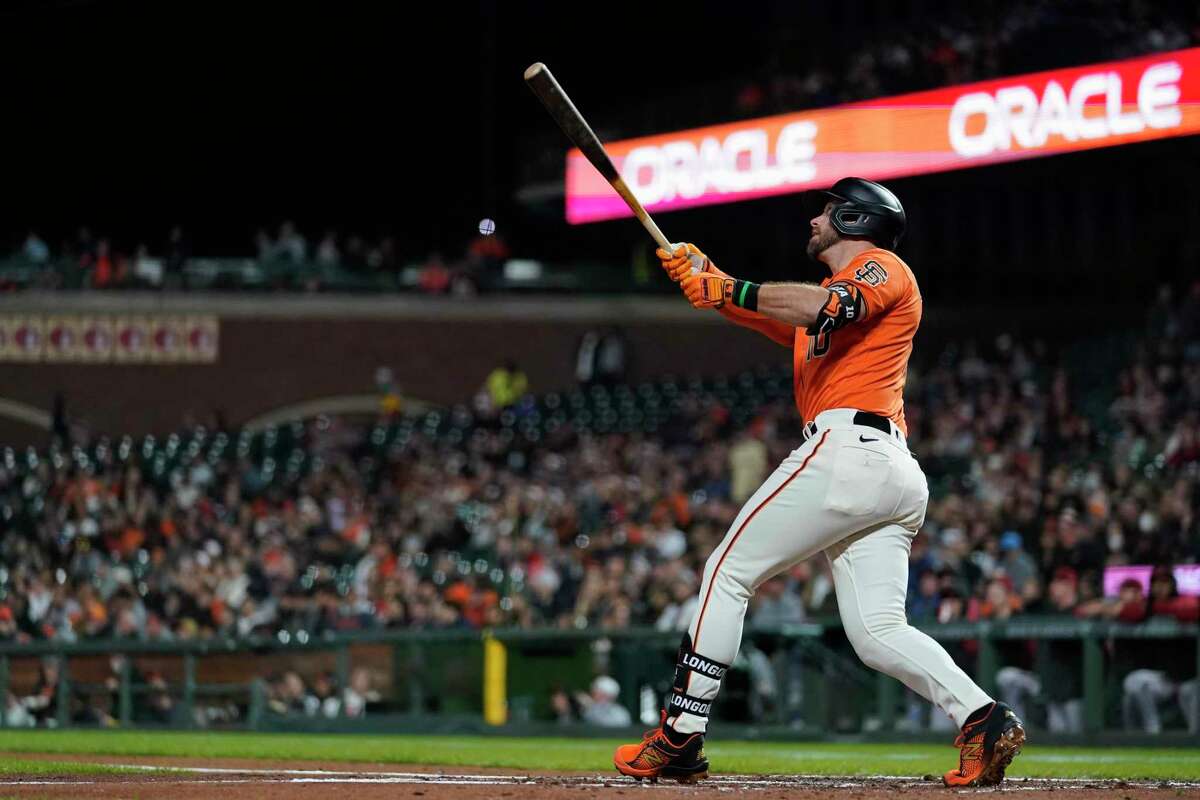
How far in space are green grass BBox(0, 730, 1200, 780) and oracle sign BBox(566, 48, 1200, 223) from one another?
32.5 feet

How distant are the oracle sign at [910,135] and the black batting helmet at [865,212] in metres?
13.1

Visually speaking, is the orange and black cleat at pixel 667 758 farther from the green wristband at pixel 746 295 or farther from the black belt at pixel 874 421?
the green wristband at pixel 746 295

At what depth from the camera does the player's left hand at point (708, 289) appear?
5.68m

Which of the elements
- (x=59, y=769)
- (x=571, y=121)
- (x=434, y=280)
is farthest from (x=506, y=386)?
(x=571, y=121)

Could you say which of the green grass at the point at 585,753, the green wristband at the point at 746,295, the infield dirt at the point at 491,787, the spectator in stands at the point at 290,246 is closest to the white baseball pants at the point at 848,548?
the infield dirt at the point at 491,787

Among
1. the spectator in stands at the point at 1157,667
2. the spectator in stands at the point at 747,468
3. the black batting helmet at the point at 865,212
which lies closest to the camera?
the black batting helmet at the point at 865,212

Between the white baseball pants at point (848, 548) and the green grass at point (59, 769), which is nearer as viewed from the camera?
the white baseball pants at point (848, 548)

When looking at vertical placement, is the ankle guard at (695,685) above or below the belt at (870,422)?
below

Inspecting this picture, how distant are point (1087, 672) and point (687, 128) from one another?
1455cm

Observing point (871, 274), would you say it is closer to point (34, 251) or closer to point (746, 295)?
point (746, 295)

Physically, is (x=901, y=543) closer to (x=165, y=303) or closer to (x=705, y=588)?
(x=705, y=588)

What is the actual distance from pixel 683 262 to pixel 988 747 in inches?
69.8

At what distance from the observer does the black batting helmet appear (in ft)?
19.2

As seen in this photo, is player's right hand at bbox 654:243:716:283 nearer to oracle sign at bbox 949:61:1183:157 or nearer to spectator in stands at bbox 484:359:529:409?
oracle sign at bbox 949:61:1183:157
